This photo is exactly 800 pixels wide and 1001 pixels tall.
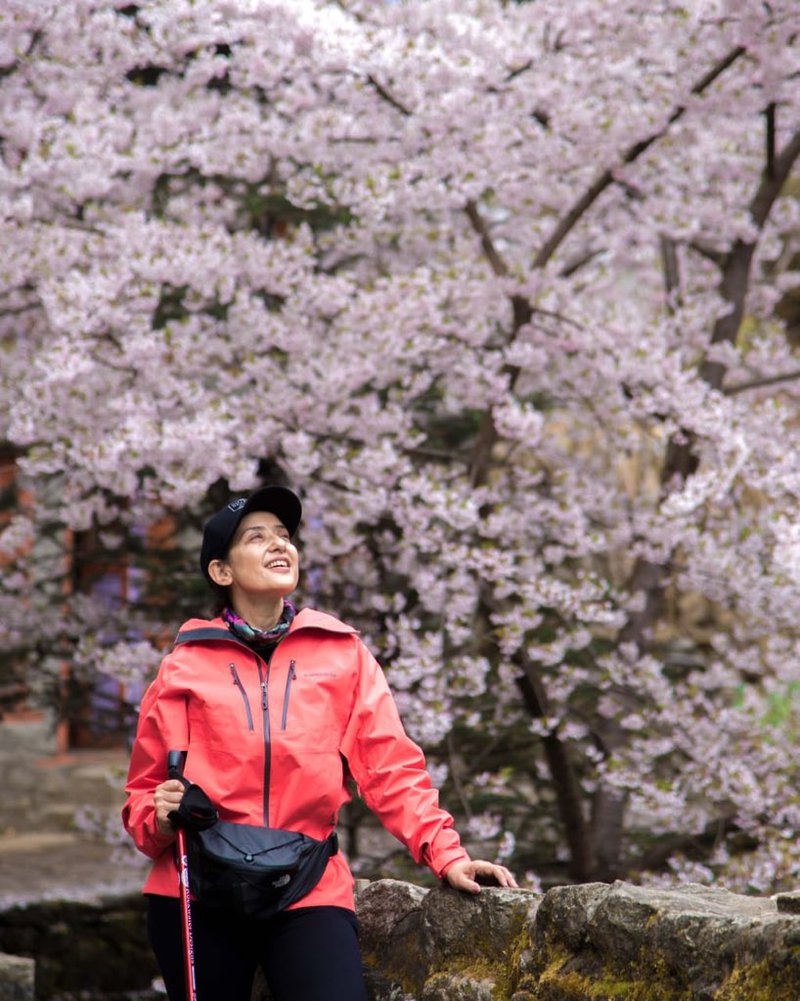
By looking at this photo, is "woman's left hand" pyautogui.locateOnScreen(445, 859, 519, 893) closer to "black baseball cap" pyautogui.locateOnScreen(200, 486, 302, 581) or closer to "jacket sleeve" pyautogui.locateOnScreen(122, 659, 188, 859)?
"jacket sleeve" pyautogui.locateOnScreen(122, 659, 188, 859)

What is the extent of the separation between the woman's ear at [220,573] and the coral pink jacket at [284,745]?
0.41 ft

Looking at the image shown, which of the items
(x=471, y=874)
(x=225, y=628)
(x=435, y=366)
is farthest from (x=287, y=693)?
(x=435, y=366)

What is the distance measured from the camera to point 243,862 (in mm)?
2461

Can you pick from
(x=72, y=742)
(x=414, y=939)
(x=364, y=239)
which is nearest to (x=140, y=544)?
(x=364, y=239)

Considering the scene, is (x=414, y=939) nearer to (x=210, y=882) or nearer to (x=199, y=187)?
(x=210, y=882)

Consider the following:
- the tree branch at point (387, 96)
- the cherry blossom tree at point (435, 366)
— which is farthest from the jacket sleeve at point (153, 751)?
Answer: the tree branch at point (387, 96)

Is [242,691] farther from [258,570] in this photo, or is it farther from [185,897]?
[185,897]

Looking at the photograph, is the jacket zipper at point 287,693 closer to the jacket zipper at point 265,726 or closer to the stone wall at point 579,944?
the jacket zipper at point 265,726

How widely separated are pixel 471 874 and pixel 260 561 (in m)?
0.80

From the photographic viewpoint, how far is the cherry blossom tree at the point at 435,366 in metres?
5.55

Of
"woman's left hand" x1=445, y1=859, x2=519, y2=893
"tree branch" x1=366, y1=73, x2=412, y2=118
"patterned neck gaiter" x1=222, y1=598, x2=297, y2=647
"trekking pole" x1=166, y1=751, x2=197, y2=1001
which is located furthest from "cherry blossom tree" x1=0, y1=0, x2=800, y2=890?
"trekking pole" x1=166, y1=751, x2=197, y2=1001

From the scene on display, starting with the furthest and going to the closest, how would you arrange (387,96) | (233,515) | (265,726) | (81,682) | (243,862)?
(81,682)
(387,96)
(233,515)
(265,726)
(243,862)

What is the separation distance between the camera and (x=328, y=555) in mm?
5879

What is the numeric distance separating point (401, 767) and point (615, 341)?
3899mm
